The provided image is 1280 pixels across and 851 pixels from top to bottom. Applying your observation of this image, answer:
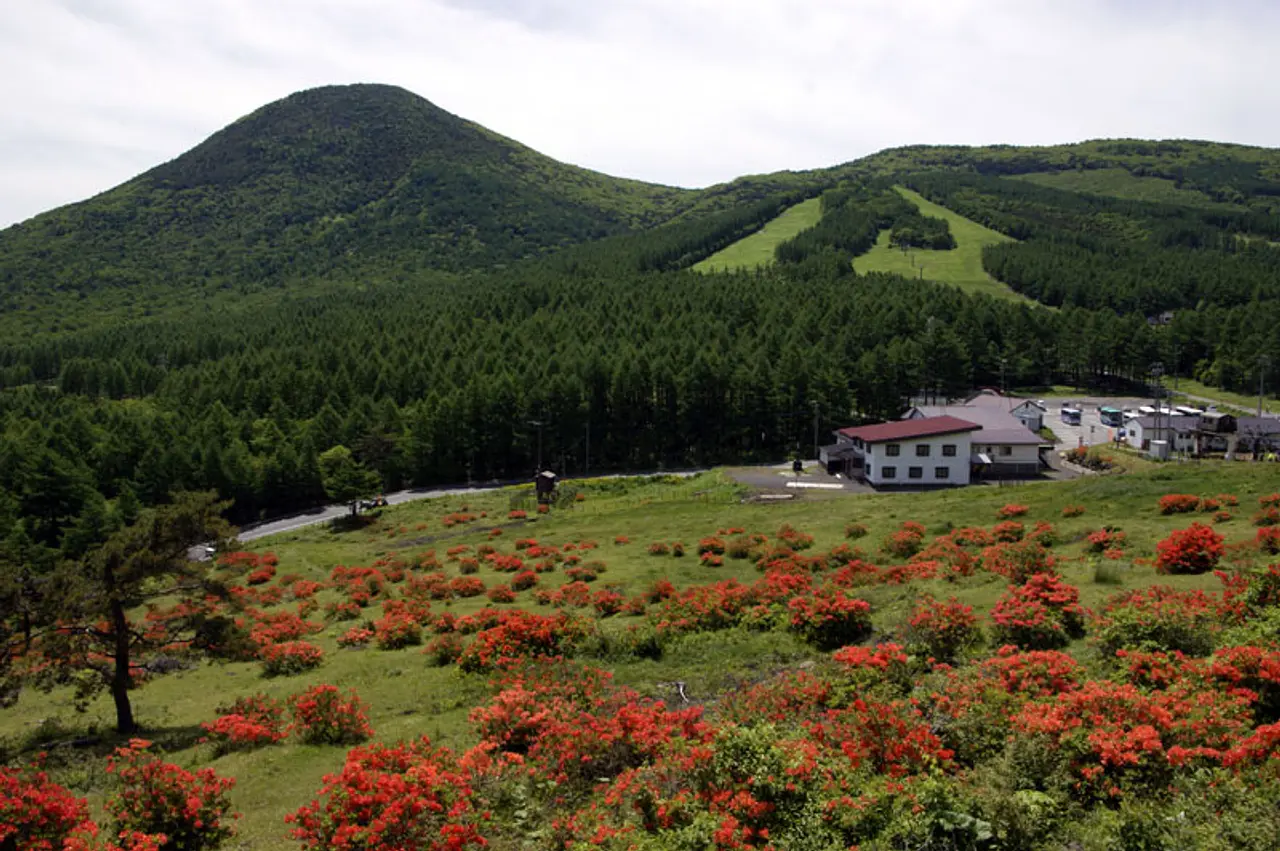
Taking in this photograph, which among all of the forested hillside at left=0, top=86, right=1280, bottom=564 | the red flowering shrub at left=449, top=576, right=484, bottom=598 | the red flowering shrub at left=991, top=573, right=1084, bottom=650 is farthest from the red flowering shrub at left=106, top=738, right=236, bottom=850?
the forested hillside at left=0, top=86, right=1280, bottom=564

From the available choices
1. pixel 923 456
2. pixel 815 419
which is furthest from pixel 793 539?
pixel 815 419

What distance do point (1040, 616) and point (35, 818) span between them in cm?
2189

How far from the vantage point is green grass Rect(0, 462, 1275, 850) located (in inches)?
706

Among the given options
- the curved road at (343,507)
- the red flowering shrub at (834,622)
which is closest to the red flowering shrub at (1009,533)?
the red flowering shrub at (834,622)

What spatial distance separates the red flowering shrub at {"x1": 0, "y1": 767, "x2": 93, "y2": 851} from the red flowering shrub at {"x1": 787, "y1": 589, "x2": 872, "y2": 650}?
1780 centimetres

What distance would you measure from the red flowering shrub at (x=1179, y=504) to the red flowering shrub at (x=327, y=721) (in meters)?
35.2

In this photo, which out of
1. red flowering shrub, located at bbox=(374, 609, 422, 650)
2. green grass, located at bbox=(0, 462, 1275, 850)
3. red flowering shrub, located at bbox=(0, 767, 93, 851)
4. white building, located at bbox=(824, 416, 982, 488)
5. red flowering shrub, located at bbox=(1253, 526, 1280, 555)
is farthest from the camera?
white building, located at bbox=(824, 416, 982, 488)

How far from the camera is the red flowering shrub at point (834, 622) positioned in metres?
22.3

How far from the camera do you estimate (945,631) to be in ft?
63.7

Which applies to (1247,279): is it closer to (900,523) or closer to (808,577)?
(900,523)

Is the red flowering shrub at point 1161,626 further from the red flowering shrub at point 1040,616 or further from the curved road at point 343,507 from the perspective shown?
the curved road at point 343,507

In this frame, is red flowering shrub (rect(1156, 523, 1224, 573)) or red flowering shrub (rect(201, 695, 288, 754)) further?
red flowering shrub (rect(1156, 523, 1224, 573))

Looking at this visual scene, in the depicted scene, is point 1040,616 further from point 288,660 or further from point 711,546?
point 288,660

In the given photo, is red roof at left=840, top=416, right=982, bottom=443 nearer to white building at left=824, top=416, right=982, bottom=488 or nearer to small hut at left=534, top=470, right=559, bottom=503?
white building at left=824, top=416, right=982, bottom=488
